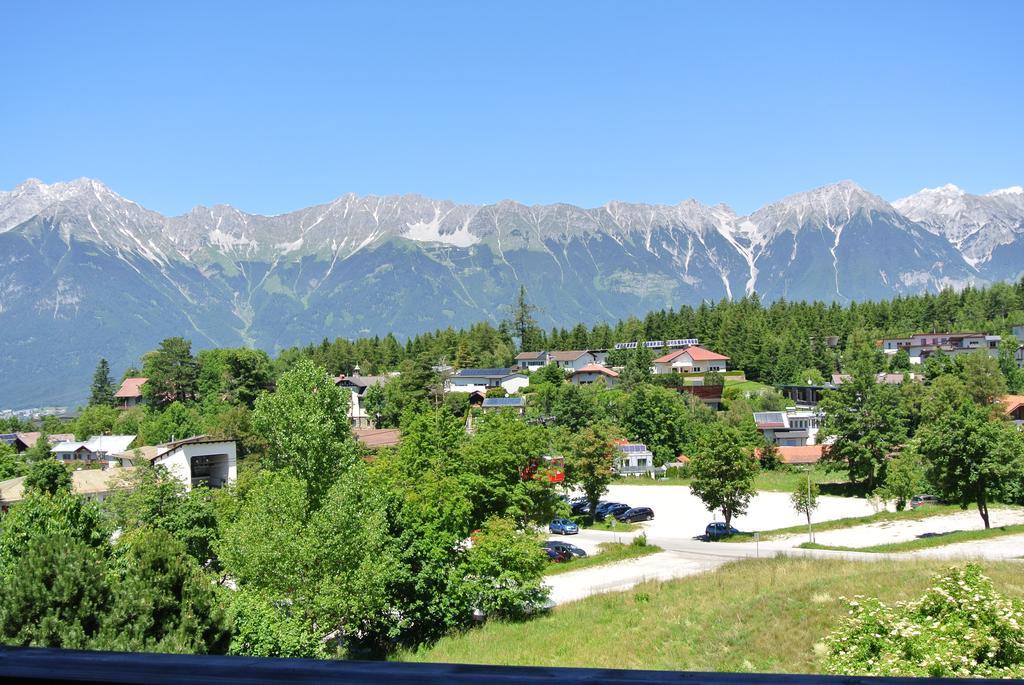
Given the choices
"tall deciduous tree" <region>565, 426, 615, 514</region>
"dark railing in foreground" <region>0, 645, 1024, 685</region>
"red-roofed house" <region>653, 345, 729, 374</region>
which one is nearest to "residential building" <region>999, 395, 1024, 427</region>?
"red-roofed house" <region>653, 345, 729, 374</region>

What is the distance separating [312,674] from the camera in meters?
1.56

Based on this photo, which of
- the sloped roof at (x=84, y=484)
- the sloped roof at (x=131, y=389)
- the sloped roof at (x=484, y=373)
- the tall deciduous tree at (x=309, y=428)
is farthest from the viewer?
the sloped roof at (x=131, y=389)

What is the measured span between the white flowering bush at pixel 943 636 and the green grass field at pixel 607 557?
21091 millimetres

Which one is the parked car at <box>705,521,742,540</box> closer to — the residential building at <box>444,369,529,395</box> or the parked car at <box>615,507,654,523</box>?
the parked car at <box>615,507,654,523</box>

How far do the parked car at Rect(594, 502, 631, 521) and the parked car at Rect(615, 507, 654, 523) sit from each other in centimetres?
36

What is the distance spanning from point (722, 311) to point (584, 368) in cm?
2603

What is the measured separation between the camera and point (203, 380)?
86.8 meters

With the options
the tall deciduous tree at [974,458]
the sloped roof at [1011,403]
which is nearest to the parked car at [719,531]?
the tall deciduous tree at [974,458]

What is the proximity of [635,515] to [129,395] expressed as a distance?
268ft

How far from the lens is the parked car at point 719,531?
3922cm

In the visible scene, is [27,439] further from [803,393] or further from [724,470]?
[803,393]

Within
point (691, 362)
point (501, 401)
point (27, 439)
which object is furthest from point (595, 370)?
point (27, 439)

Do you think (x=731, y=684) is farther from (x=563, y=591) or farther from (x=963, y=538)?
(x=963, y=538)

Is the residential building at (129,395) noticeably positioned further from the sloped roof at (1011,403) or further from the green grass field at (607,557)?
the sloped roof at (1011,403)
